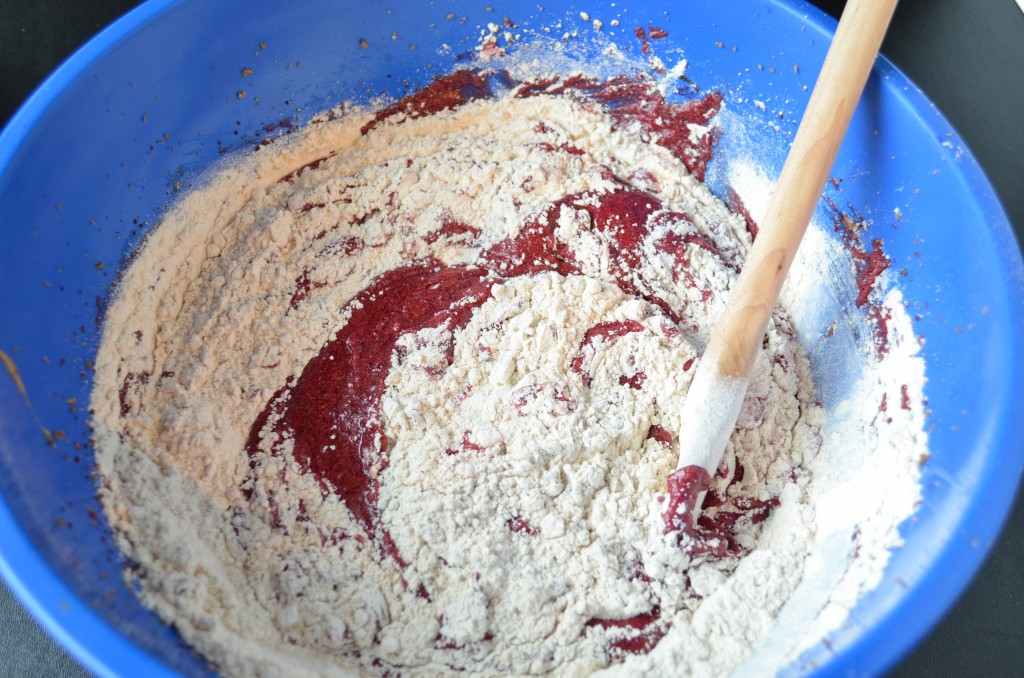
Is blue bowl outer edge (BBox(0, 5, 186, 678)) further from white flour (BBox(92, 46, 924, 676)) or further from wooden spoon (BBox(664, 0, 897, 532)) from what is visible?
wooden spoon (BBox(664, 0, 897, 532))

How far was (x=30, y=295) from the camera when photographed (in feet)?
3.87

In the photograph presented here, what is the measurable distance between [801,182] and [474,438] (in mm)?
676

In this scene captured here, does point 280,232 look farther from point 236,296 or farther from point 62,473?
point 62,473

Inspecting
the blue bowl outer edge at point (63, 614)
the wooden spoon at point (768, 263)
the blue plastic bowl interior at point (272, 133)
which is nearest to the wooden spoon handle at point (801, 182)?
the wooden spoon at point (768, 263)

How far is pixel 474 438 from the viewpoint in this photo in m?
1.32

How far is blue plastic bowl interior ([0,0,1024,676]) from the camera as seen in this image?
3.21 feet

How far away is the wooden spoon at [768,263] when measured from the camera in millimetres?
1230

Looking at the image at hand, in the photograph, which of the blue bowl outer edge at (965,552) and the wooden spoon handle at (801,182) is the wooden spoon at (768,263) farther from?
the blue bowl outer edge at (965,552)

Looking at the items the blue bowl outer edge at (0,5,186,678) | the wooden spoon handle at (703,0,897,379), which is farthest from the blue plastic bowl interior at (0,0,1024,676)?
the wooden spoon handle at (703,0,897,379)

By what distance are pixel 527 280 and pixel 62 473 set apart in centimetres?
83

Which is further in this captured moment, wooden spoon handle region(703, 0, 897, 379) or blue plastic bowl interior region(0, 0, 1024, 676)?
wooden spoon handle region(703, 0, 897, 379)

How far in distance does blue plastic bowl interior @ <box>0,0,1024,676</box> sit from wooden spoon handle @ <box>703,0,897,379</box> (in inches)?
4.4

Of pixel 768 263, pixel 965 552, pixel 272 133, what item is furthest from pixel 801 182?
pixel 272 133

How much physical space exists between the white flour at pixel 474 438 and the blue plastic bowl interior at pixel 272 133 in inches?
2.3
